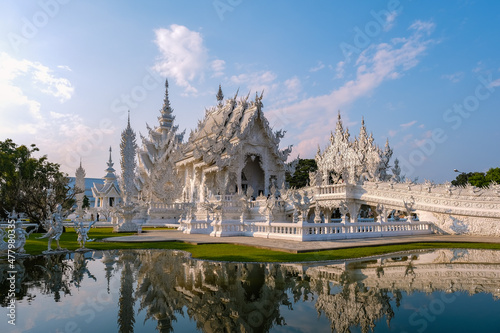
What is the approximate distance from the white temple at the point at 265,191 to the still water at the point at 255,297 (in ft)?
18.3

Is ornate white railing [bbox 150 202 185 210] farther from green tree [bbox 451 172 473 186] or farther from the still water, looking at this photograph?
green tree [bbox 451 172 473 186]

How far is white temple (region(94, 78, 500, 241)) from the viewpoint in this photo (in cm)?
1592

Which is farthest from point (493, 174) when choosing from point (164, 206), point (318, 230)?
point (318, 230)

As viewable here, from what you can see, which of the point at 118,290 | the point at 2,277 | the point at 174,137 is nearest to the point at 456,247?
the point at 118,290

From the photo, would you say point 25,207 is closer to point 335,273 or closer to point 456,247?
point 335,273

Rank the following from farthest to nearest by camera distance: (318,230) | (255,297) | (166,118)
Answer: (166,118) → (318,230) → (255,297)

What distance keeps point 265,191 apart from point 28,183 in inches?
694

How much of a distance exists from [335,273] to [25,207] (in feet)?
73.1

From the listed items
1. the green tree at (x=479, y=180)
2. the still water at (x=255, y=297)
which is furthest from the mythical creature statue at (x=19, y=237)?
the green tree at (x=479, y=180)

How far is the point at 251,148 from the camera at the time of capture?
2877cm

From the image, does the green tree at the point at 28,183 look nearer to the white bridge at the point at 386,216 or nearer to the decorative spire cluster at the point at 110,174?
the white bridge at the point at 386,216

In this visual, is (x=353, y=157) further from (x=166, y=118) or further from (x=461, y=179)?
(x=461, y=179)

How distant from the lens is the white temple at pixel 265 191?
627 inches

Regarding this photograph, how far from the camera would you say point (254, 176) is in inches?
1246
